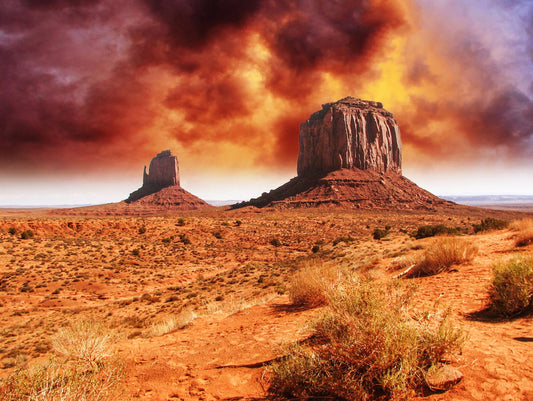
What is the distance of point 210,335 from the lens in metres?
6.90

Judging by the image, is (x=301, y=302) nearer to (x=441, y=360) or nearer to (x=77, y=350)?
(x=441, y=360)

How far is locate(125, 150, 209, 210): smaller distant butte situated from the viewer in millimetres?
133750

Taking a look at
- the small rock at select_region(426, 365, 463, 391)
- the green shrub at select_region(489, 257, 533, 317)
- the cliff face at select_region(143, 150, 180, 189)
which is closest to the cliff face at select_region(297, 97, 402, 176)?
the cliff face at select_region(143, 150, 180, 189)

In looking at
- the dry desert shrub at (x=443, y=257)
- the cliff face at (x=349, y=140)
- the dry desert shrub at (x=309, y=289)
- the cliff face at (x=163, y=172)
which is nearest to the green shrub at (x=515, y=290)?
the dry desert shrub at (x=309, y=289)

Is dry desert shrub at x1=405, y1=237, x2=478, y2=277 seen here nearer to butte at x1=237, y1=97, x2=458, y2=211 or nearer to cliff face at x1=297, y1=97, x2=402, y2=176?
butte at x1=237, y1=97, x2=458, y2=211

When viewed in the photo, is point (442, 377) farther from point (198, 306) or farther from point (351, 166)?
point (351, 166)

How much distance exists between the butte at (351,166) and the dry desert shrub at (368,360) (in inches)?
2974

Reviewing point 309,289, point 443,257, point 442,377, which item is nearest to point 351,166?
point 443,257

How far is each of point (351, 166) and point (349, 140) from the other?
408 inches

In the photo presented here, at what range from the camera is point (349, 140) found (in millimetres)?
103750

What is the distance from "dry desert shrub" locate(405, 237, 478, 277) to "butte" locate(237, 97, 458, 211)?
68.2 meters

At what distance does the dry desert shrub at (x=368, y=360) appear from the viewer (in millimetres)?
2961

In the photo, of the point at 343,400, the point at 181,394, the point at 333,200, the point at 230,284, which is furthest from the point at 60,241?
the point at 333,200

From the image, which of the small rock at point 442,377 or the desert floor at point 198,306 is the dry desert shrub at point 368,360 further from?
the desert floor at point 198,306
